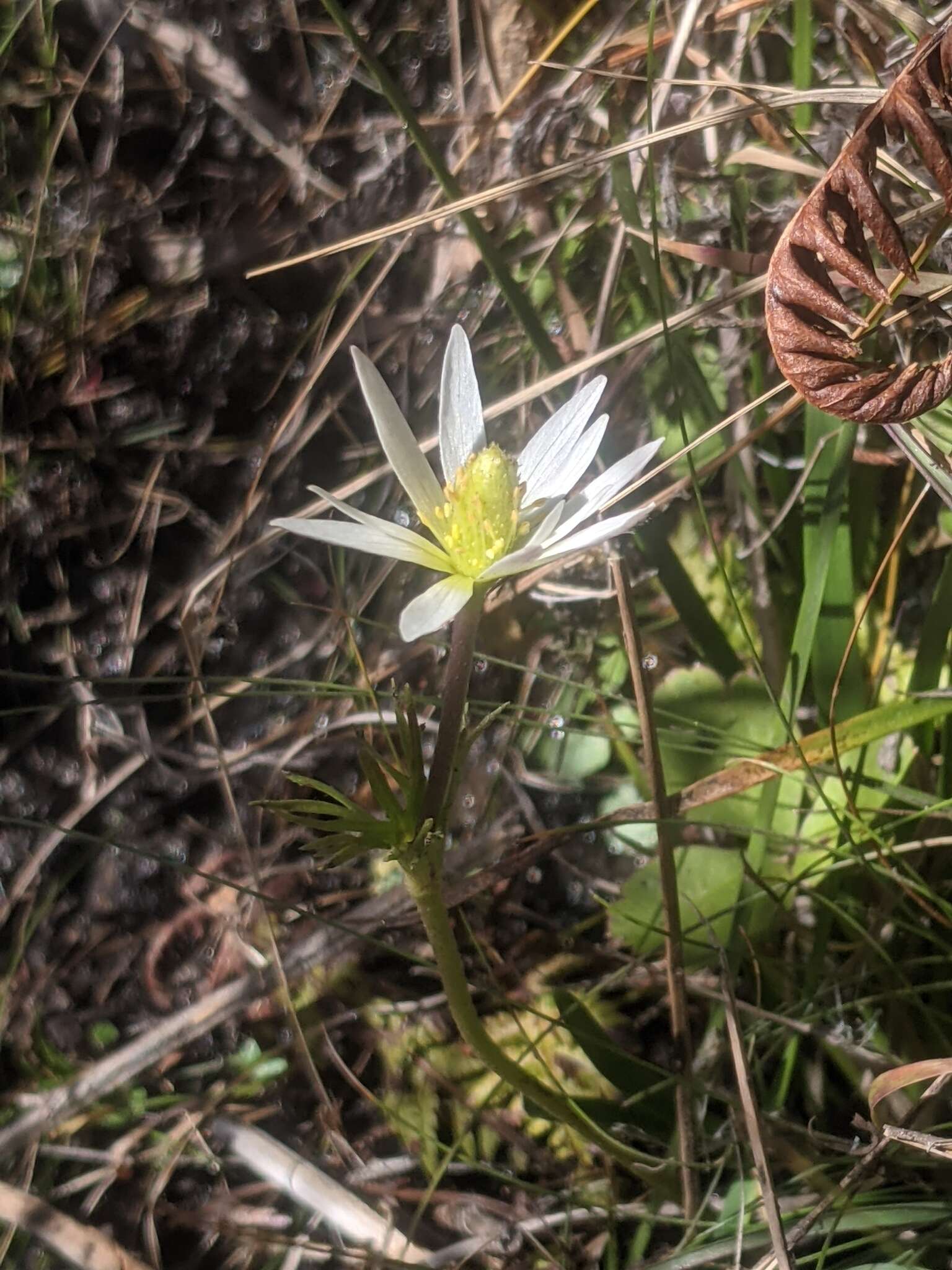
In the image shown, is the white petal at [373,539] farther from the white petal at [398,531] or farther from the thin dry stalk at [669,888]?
the thin dry stalk at [669,888]

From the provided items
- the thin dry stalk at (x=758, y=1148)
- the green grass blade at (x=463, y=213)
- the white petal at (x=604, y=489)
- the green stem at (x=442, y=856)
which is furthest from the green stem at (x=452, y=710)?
the green grass blade at (x=463, y=213)

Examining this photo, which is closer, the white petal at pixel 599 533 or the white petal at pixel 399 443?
the white petal at pixel 599 533

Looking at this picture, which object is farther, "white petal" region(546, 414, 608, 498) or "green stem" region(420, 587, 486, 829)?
"white petal" region(546, 414, 608, 498)

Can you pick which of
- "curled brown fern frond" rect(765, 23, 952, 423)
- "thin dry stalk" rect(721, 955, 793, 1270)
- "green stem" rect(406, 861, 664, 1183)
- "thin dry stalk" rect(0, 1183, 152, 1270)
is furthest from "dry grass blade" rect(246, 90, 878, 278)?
"thin dry stalk" rect(0, 1183, 152, 1270)

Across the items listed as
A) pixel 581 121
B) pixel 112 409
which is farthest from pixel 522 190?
pixel 112 409

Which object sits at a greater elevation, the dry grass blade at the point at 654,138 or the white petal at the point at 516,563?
the dry grass blade at the point at 654,138

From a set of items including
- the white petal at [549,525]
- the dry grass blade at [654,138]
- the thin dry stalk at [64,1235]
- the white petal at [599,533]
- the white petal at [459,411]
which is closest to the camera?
the white petal at [599,533]

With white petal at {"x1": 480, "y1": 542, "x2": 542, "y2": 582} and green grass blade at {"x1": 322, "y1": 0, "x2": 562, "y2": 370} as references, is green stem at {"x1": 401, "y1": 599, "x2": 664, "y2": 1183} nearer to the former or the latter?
white petal at {"x1": 480, "y1": 542, "x2": 542, "y2": 582}

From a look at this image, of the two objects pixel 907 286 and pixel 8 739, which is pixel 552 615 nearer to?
pixel 907 286
